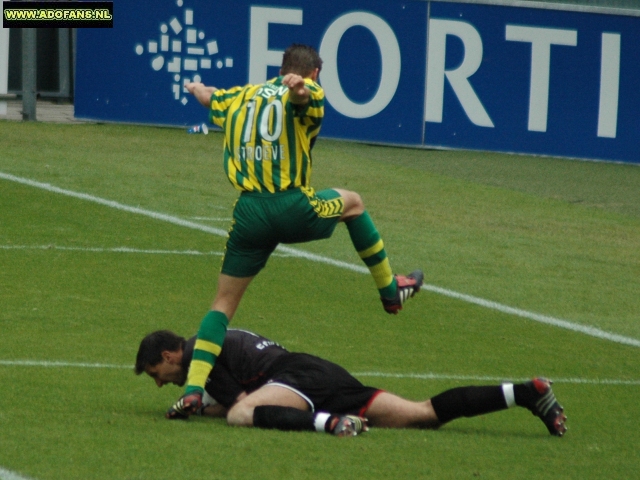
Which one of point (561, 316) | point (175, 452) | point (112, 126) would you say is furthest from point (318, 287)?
point (112, 126)

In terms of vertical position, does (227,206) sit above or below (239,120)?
below

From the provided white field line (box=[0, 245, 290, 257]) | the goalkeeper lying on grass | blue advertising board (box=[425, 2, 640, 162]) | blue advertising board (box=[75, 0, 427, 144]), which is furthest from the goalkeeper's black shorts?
blue advertising board (box=[425, 2, 640, 162])

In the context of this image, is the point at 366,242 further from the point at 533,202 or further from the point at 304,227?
the point at 533,202

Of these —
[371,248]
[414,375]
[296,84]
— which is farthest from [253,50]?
[296,84]

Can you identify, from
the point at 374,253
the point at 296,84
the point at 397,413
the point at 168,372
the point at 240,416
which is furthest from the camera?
the point at 374,253

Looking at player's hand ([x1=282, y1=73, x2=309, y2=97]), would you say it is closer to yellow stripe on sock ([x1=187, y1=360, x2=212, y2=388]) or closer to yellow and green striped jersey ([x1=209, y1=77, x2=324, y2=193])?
yellow and green striped jersey ([x1=209, y1=77, x2=324, y2=193])

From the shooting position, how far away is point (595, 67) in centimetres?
1844

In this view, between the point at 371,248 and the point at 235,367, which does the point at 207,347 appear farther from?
the point at 371,248

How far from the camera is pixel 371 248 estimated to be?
7438 mm

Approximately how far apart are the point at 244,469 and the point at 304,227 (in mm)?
1652

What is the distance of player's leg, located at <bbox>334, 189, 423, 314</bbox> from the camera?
735 cm

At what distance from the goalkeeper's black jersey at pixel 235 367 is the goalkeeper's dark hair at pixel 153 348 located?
128 millimetres

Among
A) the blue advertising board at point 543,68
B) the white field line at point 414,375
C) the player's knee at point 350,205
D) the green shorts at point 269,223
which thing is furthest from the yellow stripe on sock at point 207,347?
the blue advertising board at point 543,68

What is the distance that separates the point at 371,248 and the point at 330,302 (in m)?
3.06
